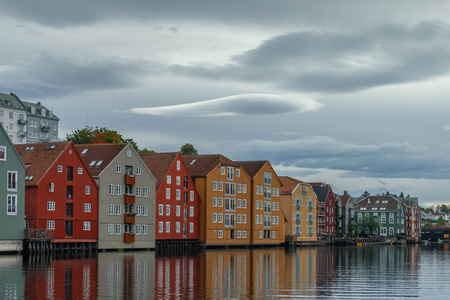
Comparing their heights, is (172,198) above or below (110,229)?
above

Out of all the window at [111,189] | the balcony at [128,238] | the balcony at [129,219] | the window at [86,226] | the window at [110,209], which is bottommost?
the balcony at [128,238]

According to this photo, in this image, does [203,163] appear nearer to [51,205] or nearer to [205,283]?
[51,205]

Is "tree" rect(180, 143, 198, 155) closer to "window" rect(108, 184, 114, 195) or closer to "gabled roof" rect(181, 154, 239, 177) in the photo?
"gabled roof" rect(181, 154, 239, 177)

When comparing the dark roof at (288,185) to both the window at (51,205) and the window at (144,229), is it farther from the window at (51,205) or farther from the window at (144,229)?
the window at (51,205)

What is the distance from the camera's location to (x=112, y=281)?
48500 millimetres

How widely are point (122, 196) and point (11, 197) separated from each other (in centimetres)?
2469

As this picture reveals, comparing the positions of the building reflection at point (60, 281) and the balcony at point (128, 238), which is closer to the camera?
the building reflection at point (60, 281)

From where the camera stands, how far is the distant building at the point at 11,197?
84562mm

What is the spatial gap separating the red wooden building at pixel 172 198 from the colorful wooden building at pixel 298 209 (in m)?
37.9

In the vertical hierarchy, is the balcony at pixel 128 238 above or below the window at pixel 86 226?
below

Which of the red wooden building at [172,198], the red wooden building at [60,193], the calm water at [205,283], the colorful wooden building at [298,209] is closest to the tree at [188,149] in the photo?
the colorful wooden building at [298,209]

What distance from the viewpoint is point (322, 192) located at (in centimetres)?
18838

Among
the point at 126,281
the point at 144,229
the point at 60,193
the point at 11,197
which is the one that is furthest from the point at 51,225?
the point at 126,281

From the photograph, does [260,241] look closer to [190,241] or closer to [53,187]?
[190,241]
